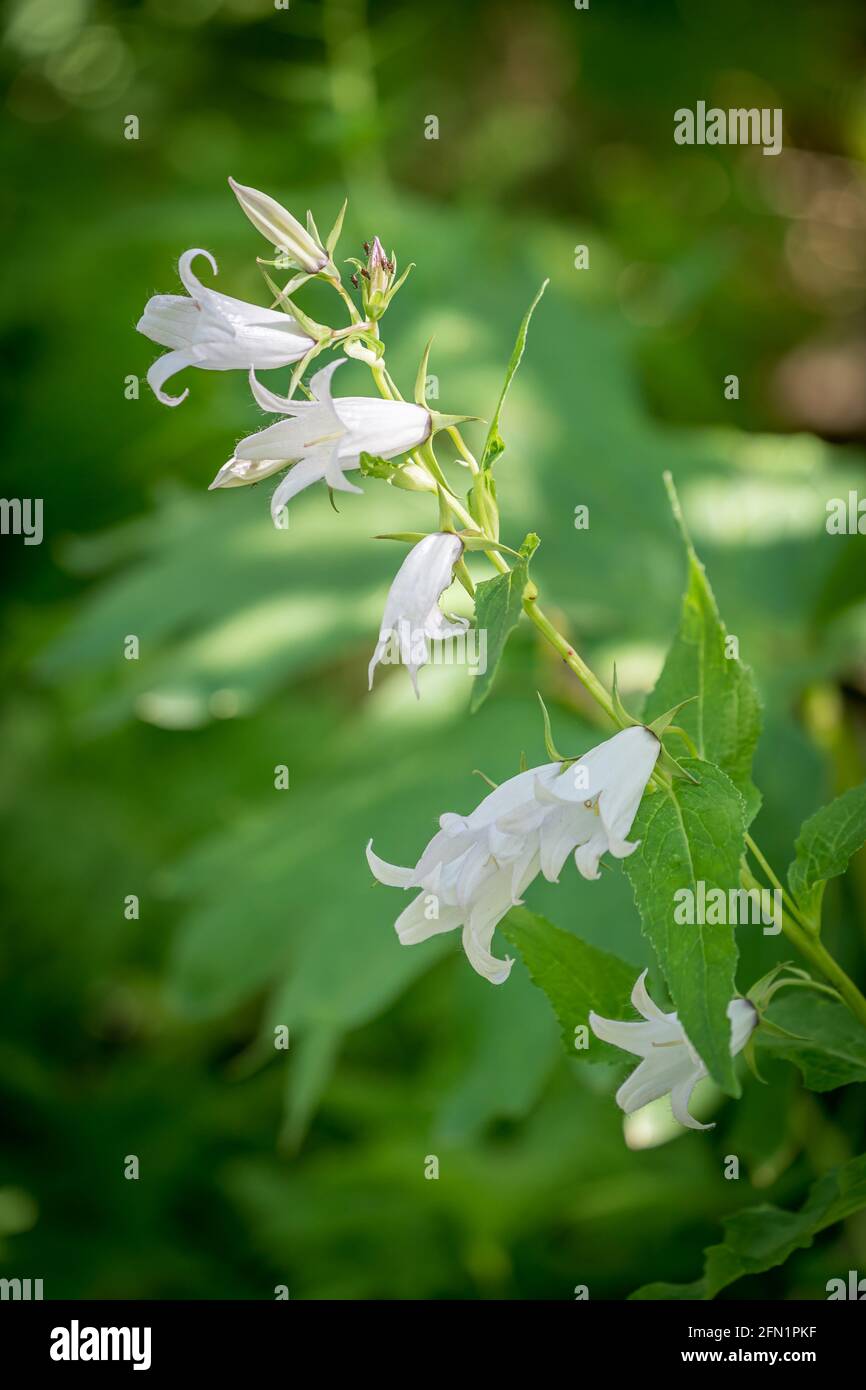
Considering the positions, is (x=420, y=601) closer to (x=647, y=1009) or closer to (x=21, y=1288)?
(x=647, y=1009)

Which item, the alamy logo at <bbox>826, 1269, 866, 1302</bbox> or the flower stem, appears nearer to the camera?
the flower stem

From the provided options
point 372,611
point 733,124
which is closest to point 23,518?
point 372,611

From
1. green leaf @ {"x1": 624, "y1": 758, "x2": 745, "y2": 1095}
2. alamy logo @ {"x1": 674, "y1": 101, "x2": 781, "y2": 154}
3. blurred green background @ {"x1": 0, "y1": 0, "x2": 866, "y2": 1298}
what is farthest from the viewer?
alamy logo @ {"x1": 674, "y1": 101, "x2": 781, "y2": 154}

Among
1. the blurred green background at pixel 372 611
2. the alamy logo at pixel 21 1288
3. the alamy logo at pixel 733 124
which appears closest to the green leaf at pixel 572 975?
the blurred green background at pixel 372 611

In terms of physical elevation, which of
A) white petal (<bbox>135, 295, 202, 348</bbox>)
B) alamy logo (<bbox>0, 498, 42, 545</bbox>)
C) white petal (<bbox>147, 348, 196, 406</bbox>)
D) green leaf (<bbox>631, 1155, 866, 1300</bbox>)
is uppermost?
alamy logo (<bbox>0, 498, 42, 545</bbox>)

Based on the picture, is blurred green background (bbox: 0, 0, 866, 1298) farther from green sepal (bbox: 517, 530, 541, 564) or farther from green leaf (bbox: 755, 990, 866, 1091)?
green sepal (bbox: 517, 530, 541, 564)
